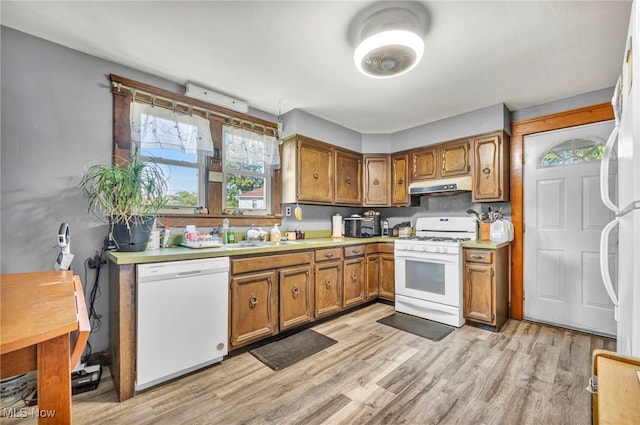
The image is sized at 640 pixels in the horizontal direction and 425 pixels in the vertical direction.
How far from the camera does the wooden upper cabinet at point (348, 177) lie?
149 inches

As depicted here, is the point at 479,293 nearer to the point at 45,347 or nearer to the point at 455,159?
the point at 455,159

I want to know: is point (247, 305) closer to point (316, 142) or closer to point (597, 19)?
point (316, 142)

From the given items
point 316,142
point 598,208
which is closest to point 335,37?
point 316,142

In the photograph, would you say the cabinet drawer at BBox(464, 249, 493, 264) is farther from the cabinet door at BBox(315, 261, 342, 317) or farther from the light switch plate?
the light switch plate

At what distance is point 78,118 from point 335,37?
6.83ft

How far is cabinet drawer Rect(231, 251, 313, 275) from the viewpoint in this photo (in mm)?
2295

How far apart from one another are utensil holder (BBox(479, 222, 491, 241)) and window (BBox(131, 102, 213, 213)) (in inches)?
128

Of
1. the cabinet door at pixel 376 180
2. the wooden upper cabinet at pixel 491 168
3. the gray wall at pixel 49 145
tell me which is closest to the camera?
the gray wall at pixel 49 145

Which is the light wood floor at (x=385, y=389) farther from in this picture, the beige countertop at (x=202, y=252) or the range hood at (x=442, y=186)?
the range hood at (x=442, y=186)

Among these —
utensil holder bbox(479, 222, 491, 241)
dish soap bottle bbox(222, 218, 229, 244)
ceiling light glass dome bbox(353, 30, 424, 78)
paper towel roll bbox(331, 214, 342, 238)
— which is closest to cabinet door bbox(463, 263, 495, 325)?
utensil holder bbox(479, 222, 491, 241)

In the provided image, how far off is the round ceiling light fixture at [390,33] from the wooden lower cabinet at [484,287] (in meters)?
2.13

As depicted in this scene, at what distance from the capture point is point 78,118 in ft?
6.98

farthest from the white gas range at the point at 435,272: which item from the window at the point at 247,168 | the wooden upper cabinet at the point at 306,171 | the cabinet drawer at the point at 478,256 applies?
the window at the point at 247,168

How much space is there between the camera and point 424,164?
12.3ft
